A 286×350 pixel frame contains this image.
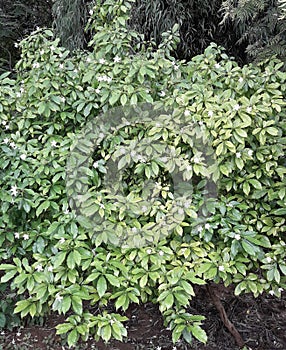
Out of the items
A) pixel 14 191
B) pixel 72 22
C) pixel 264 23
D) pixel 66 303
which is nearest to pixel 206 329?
pixel 66 303

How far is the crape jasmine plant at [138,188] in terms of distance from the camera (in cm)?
196

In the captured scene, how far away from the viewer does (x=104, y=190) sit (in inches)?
82.2

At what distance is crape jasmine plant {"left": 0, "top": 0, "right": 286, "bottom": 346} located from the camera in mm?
1959

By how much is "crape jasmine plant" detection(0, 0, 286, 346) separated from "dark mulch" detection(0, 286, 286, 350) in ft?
2.32

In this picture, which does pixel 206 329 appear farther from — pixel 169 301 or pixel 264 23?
pixel 264 23

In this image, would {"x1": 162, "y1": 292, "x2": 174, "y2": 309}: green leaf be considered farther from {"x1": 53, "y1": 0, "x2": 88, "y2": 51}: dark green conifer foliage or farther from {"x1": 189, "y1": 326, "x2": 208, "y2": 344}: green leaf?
{"x1": 53, "y1": 0, "x2": 88, "y2": 51}: dark green conifer foliage

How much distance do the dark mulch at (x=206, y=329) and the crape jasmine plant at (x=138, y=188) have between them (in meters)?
0.71

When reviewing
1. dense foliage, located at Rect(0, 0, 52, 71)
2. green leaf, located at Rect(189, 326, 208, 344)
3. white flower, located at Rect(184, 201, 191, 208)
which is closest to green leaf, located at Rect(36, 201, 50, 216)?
white flower, located at Rect(184, 201, 191, 208)

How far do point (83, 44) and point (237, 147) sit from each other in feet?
8.51

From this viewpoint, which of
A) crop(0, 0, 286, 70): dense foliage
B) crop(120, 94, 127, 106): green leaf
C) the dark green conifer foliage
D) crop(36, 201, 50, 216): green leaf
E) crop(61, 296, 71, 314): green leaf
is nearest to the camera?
crop(61, 296, 71, 314): green leaf

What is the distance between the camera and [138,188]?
2154mm

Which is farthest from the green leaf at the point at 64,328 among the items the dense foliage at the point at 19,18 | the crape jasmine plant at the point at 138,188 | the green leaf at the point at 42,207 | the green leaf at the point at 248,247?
the dense foliage at the point at 19,18

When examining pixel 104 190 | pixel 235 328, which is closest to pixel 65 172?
pixel 104 190

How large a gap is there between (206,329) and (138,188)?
1.25 meters
